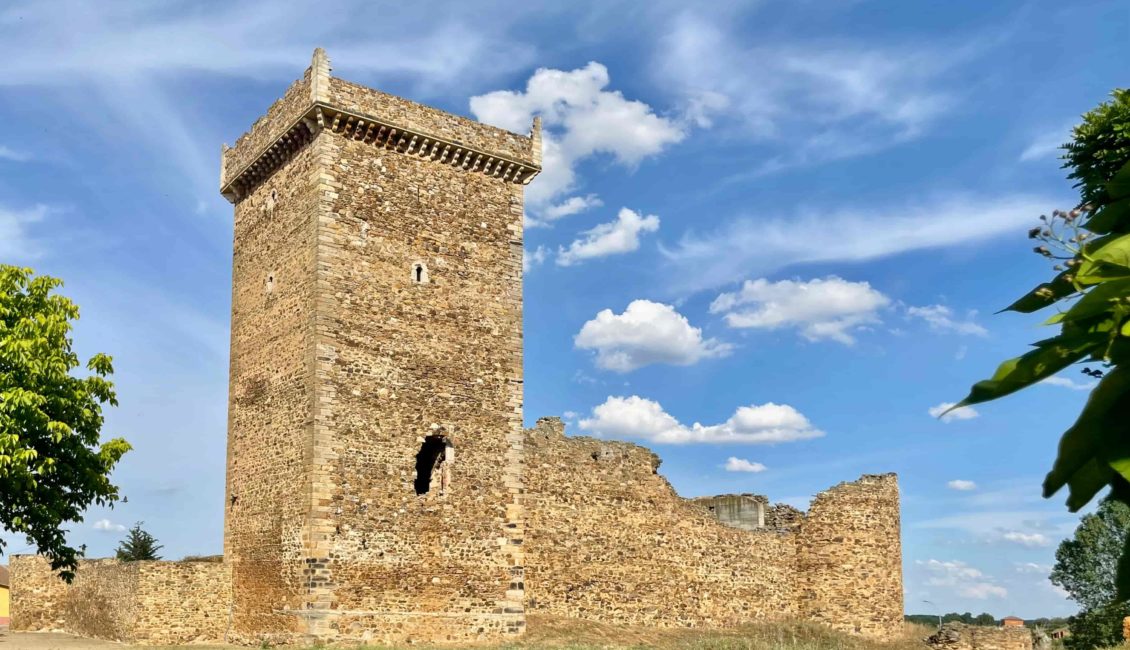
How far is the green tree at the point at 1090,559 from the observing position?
113 feet

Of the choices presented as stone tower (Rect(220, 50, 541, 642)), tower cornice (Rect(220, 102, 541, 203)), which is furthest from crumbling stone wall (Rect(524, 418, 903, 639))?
tower cornice (Rect(220, 102, 541, 203))

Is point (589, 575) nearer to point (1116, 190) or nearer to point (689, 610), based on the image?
point (689, 610)

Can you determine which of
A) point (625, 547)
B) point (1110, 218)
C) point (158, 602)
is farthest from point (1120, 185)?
point (625, 547)

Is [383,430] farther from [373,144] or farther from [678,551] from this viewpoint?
[678,551]

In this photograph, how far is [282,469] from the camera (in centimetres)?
1939

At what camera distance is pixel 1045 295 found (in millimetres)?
1136

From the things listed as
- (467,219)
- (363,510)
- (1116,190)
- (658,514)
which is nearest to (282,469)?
(363,510)

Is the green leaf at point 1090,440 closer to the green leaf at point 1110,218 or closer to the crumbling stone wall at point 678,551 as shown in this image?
the green leaf at point 1110,218

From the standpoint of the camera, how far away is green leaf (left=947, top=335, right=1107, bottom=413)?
1010 mm

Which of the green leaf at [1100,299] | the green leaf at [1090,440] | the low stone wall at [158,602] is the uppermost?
the green leaf at [1100,299]

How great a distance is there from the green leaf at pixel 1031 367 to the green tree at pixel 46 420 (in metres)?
15.8

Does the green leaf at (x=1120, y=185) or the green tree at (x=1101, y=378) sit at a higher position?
the green leaf at (x=1120, y=185)

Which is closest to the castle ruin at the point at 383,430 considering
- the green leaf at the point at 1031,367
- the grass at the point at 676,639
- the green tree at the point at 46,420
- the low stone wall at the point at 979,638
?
the grass at the point at 676,639

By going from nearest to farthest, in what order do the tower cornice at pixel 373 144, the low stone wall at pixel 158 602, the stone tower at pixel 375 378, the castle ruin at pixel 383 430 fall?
the stone tower at pixel 375 378, the castle ruin at pixel 383 430, the tower cornice at pixel 373 144, the low stone wall at pixel 158 602
